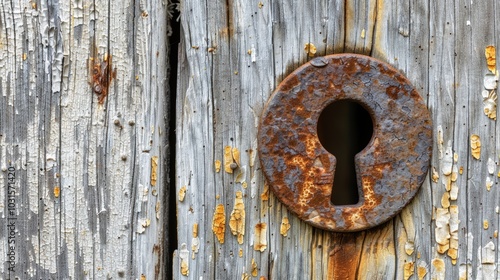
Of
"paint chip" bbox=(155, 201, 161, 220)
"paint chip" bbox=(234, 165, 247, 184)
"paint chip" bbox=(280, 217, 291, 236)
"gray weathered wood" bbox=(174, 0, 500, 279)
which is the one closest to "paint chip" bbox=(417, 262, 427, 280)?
"gray weathered wood" bbox=(174, 0, 500, 279)

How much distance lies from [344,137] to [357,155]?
0.33m

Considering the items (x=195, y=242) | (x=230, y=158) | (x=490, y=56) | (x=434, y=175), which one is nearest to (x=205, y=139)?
(x=230, y=158)

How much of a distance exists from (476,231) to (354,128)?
37 cm

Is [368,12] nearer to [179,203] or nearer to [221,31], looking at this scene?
[221,31]

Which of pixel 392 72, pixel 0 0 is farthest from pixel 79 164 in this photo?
pixel 392 72

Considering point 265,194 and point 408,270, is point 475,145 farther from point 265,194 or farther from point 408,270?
point 265,194


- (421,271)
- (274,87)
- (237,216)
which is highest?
(274,87)

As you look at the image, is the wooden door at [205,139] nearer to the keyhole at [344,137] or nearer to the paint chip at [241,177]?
A: the paint chip at [241,177]

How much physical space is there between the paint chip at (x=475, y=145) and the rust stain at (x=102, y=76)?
62 cm

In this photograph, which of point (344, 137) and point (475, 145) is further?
point (344, 137)

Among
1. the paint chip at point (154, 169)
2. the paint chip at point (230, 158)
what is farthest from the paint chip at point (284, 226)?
the paint chip at point (154, 169)

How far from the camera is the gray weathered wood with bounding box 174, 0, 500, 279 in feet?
3.35

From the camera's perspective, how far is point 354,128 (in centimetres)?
135

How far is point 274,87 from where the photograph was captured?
1026mm
